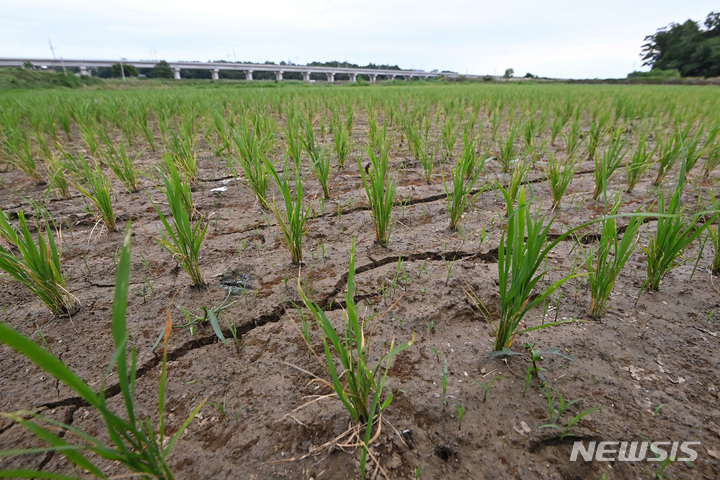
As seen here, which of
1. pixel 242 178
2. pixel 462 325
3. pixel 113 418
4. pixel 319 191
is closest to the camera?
pixel 113 418

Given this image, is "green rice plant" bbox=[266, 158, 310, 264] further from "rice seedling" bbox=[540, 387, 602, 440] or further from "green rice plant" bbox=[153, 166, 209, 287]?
"rice seedling" bbox=[540, 387, 602, 440]

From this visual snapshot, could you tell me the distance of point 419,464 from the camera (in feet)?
2.11

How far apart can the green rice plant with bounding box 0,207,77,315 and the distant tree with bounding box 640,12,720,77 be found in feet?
120

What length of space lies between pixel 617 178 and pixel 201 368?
8.24 feet

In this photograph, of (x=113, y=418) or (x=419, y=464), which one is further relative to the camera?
(x=419, y=464)

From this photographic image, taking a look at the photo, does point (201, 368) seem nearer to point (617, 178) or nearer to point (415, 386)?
point (415, 386)

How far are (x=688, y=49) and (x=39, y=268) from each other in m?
40.9

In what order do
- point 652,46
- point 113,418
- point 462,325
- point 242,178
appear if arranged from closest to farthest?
point 113,418, point 462,325, point 242,178, point 652,46

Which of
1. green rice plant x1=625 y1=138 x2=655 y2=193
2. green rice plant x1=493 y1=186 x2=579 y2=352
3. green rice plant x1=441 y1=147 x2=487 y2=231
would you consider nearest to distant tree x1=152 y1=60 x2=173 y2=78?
green rice plant x1=441 y1=147 x2=487 y2=231

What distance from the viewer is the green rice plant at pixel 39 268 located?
2.93ft

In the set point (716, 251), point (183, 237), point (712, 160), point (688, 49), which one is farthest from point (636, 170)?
point (688, 49)

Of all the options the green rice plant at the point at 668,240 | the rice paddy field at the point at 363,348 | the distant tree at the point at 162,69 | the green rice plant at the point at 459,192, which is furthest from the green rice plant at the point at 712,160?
the distant tree at the point at 162,69

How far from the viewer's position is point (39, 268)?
933mm

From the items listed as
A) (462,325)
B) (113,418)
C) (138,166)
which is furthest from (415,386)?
(138,166)
